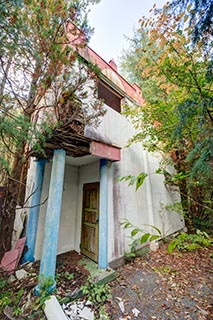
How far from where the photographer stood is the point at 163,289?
10.0ft

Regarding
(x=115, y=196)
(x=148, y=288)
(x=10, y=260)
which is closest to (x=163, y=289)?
(x=148, y=288)

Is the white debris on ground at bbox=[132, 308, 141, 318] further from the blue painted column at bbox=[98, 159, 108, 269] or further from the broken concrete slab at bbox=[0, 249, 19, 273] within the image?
the broken concrete slab at bbox=[0, 249, 19, 273]

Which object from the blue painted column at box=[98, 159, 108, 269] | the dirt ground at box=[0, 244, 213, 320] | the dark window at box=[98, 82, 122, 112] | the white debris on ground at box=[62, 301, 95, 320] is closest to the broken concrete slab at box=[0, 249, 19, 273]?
the dirt ground at box=[0, 244, 213, 320]

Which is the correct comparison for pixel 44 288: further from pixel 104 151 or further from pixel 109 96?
pixel 109 96

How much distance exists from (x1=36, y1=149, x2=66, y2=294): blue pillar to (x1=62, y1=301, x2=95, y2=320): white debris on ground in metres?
0.39

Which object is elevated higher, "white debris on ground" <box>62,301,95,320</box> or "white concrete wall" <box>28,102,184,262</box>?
"white concrete wall" <box>28,102,184,262</box>

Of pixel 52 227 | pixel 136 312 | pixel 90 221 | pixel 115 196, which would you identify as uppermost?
pixel 115 196

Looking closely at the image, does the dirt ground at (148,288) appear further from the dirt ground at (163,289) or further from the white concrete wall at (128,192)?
the white concrete wall at (128,192)

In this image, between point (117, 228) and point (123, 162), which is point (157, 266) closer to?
point (117, 228)

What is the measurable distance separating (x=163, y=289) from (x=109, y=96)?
17.7 feet

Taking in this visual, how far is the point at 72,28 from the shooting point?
284 centimetres

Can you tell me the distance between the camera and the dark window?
4.91 m

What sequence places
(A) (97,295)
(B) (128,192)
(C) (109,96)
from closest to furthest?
(A) (97,295)
(B) (128,192)
(C) (109,96)

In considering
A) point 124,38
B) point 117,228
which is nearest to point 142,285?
point 117,228
